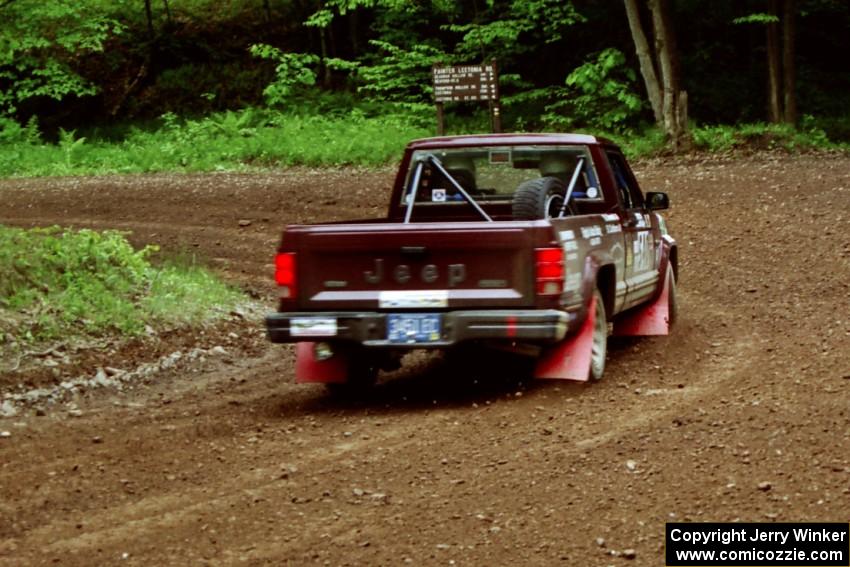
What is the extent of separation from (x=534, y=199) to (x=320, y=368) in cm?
193

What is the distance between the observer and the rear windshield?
32.4ft

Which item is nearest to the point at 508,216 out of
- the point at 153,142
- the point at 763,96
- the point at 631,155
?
the point at 631,155

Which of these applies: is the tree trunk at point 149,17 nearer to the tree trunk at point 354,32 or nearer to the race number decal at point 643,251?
the tree trunk at point 354,32

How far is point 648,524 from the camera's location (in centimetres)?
534

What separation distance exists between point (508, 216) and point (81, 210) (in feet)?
37.3

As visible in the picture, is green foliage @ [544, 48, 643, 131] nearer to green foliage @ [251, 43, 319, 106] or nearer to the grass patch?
green foliage @ [251, 43, 319, 106]

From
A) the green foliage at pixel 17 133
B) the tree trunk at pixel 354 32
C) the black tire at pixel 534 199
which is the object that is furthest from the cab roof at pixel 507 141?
the tree trunk at pixel 354 32

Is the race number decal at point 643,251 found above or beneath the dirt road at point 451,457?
above

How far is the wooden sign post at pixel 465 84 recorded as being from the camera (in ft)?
75.3

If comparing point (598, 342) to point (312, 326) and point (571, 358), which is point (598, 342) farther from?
point (312, 326)

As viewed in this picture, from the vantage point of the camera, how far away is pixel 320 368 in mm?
8898

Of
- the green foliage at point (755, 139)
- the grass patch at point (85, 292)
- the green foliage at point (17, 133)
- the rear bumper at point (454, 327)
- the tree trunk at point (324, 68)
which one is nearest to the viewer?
the rear bumper at point (454, 327)

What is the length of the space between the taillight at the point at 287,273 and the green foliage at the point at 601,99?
19.9 metres

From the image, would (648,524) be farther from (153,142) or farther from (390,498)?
(153,142)
